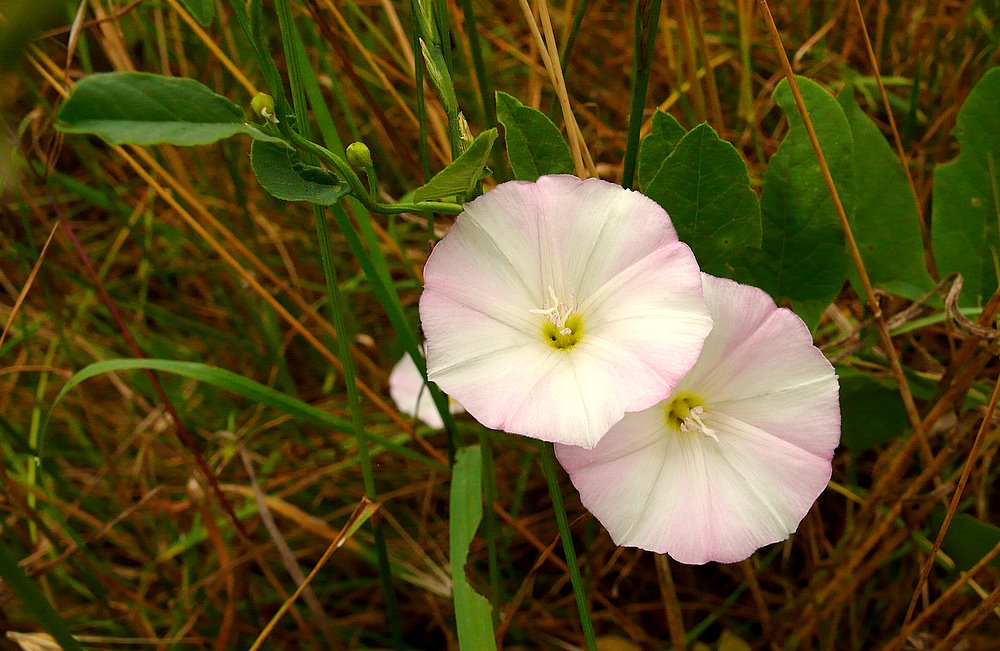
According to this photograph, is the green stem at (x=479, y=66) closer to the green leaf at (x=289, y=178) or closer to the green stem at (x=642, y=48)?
the green stem at (x=642, y=48)

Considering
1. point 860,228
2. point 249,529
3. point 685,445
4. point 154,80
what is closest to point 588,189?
point 685,445

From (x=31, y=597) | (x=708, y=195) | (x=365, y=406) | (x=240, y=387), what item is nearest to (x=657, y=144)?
(x=708, y=195)

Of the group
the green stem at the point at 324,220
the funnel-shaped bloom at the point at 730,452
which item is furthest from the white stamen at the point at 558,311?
the green stem at the point at 324,220

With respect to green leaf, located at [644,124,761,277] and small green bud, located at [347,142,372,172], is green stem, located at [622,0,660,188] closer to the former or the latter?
green leaf, located at [644,124,761,277]

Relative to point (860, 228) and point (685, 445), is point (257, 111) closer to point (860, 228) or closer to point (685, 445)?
point (685, 445)

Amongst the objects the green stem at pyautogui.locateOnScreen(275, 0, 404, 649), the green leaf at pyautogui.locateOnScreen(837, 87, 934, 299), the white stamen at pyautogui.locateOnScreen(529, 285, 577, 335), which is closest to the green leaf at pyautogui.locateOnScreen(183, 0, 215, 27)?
the green stem at pyautogui.locateOnScreen(275, 0, 404, 649)
